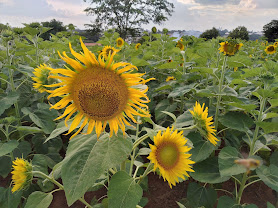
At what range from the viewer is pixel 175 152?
38.2 inches

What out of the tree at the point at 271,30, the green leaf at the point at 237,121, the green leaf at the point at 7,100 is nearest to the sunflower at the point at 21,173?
the green leaf at the point at 7,100

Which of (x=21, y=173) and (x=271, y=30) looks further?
(x=271, y=30)

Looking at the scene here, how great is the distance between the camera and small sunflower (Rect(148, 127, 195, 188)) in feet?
3.10

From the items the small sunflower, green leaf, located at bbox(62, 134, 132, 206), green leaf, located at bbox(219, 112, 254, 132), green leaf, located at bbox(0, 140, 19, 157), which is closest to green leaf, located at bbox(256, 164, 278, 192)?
green leaf, located at bbox(219, 112, 254, 132)

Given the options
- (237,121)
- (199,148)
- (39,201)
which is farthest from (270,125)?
(39,201)

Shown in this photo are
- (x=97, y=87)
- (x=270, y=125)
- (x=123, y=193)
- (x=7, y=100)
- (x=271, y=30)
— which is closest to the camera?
(x=97, y=87)

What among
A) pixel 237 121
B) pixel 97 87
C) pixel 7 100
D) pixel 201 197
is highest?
pixel 97 87

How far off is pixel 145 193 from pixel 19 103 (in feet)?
4.18

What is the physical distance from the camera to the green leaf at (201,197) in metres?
1.51

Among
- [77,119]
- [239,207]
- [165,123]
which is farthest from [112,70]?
[165,123]

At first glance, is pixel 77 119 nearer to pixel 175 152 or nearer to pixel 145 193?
pixel 175 152

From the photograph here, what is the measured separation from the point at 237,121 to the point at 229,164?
299 millimetres

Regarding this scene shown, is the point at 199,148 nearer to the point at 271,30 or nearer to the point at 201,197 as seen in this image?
the point at 201,197

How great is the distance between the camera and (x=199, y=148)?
54.2 inches
